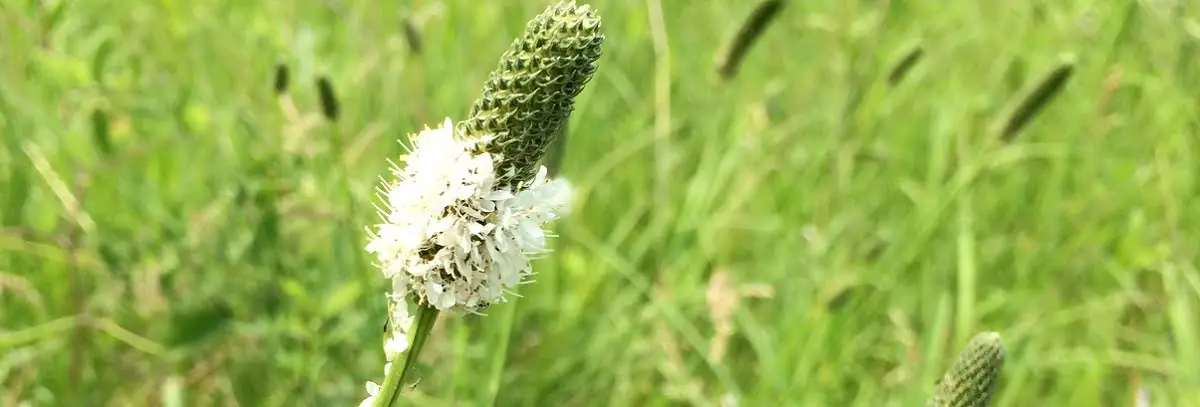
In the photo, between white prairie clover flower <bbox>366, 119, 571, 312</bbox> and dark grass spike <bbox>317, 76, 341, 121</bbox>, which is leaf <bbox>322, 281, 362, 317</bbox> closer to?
dark grass spike <bbox>317, 76, 341, 121</bbox>

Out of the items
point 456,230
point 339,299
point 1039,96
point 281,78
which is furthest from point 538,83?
point 1039,96

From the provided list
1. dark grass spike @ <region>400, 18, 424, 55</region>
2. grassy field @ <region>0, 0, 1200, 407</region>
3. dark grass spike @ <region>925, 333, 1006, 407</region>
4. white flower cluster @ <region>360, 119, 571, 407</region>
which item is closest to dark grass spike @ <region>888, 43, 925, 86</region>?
grassy field @ <region>0, 0, 1200, 407</region>

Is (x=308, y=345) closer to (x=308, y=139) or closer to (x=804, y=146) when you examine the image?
(x=308, y=139)

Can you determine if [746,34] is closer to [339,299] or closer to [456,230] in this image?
[339,299]

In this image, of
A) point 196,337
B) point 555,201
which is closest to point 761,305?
point 196,337

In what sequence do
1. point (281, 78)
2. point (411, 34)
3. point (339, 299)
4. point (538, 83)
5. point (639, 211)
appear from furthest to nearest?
point (639, 211) < point (411, 34) < point (281, 78) < point (339, 299) < point (538, 83)
